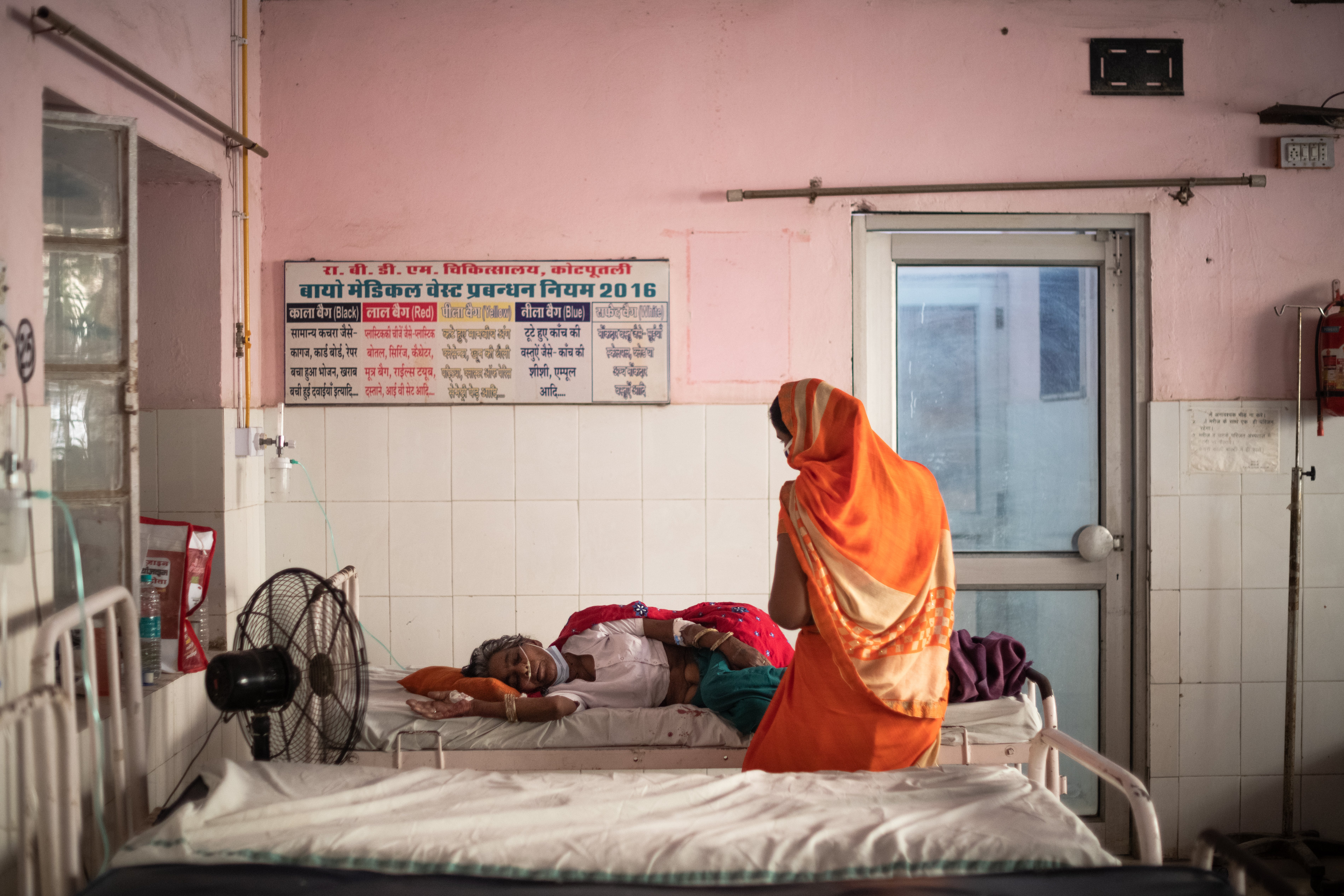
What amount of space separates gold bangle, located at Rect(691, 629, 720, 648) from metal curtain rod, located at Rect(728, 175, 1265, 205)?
164 centimetres

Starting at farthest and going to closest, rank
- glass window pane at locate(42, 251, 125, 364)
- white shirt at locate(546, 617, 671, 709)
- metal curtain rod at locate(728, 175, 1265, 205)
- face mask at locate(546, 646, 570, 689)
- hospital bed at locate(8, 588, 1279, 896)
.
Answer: metal curtain rod at locate(728, 175, 1265, 205)
face mask at locate(546, 646, 570, 689)
white shirt at locate(546, 617, 671, 709)
glass window pane at locate(42, 251, 125, 364)
hospital bed at locate(8, 588, 1279, 896)

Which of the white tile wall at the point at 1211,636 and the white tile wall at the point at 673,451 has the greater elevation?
the white tile wall at the point at 673,451

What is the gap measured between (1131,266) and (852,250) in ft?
3.64

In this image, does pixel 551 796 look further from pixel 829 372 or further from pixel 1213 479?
pixel 1213 479

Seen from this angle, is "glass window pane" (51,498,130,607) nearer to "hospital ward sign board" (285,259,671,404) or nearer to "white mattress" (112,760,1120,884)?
"white mattress" (112,760,1120,884)

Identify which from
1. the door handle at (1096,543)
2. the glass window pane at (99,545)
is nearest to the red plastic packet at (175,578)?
the glass window pane at (99,545)

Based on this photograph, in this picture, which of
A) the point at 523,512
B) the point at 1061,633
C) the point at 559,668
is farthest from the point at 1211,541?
the point at 523,512

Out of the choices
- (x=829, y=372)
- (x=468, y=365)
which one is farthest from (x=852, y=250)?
(x=468, y=365)

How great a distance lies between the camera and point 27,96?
225cm

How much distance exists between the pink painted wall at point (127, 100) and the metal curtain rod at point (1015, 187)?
1.90 meters

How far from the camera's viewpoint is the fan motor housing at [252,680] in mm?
2084

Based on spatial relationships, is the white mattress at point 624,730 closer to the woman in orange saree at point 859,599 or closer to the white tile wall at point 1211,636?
the woman in orange saree at point 859,599

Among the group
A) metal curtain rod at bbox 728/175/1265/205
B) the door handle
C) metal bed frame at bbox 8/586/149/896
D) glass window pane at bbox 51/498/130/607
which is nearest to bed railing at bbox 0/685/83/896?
metal bed frame at bbox 8/586/149/896

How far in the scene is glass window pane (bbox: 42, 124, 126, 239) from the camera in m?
2.43
